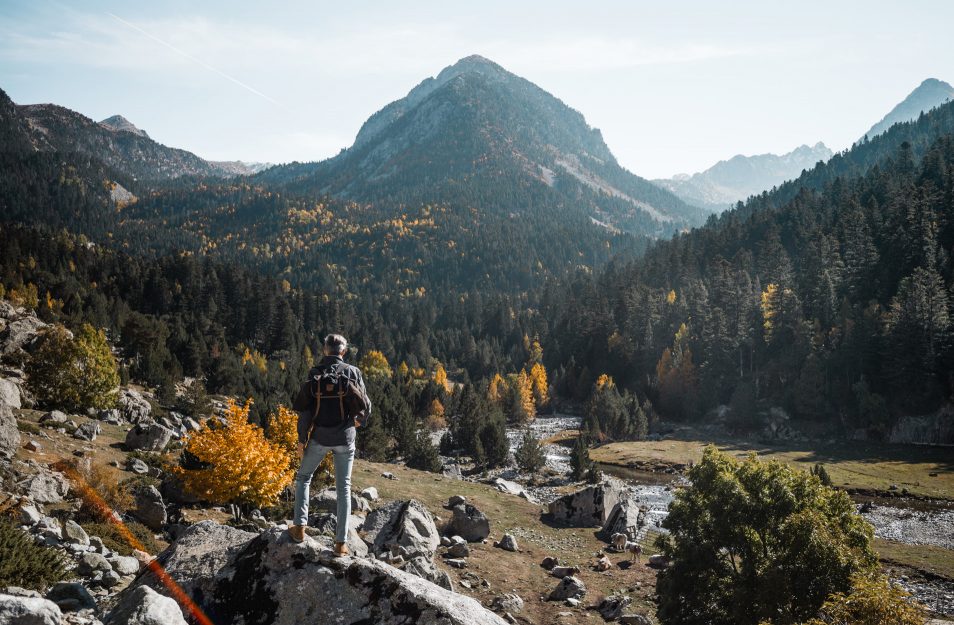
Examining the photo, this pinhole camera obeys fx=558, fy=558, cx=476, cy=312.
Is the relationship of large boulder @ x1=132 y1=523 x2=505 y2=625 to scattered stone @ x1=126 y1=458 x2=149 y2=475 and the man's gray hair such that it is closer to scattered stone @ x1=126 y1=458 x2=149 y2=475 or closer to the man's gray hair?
the man's gray hair

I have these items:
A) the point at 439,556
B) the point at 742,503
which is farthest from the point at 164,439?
the point at 742,503

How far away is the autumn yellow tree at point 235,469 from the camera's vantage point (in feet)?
93.2

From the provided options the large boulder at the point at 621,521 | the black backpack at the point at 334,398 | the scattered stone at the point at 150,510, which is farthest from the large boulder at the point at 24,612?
the large boulder at the point at 621,521

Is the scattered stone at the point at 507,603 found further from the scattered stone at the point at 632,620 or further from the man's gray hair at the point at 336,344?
the man's gray hair at the point at 336,344

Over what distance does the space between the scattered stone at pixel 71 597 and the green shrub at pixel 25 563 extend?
114 centimetres

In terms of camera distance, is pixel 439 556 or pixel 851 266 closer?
pixel 439 556

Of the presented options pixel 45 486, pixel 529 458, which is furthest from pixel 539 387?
pixel 45 486

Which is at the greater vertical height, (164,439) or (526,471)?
(164,439)

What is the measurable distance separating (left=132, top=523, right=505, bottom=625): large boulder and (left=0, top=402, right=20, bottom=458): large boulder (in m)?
20.5

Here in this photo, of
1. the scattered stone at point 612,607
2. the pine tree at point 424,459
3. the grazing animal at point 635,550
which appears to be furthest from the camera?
the pine tree at point 424,459

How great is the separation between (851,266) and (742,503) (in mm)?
122669

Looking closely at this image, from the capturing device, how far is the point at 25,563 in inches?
566

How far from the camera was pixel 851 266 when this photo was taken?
125 m

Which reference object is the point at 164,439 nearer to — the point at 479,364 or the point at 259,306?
the point at 259,306
